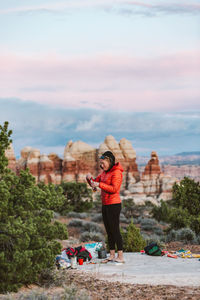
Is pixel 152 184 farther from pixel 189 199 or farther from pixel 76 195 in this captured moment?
pixel 189 199

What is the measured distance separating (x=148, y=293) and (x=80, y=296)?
1.07m

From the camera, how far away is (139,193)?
7269cm

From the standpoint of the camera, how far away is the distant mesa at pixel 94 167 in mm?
73062

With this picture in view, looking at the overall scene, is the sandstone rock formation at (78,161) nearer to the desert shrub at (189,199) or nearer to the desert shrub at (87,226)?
the desert shrub at (87,226)

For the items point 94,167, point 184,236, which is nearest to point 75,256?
point 184,236

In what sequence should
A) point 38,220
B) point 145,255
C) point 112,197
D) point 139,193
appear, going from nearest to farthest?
point 38,220, point 112,197, point 145,255, point 139,193

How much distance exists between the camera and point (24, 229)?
239 inches

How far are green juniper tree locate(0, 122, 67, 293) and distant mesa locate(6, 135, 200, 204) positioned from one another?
209 ft

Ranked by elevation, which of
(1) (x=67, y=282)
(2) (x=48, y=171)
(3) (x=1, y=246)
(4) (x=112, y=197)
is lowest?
(1) (x=67, y=282)

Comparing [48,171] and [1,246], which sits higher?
[48,171]

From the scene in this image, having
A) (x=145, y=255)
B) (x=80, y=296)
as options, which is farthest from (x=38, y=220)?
(x=145, y=255)

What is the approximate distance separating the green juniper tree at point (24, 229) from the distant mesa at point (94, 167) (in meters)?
63.8

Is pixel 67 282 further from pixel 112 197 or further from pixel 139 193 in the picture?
pixel 139 193

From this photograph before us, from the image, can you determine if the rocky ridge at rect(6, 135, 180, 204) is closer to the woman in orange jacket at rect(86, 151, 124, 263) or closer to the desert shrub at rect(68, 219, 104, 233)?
the desert shrub at rect(68, 219, 104, 233)
